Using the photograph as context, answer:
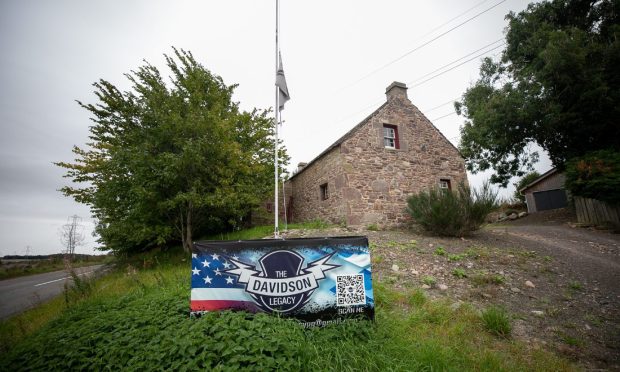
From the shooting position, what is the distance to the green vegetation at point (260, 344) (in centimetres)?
253

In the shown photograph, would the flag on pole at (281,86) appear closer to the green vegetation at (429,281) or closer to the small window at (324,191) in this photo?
the small window at (324,191)

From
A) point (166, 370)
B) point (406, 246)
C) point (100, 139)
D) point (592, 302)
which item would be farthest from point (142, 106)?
point (592, 302)

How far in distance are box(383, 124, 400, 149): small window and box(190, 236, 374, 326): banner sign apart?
32.6ft

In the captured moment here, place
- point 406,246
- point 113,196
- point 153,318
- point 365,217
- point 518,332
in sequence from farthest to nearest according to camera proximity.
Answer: point 365,217
point 113,196
point 406,246
point 518,332
point 153,318

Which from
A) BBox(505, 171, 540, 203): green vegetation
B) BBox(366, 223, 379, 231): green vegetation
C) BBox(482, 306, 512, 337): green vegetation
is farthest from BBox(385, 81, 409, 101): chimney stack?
BBox(505, 171, 540, 203): green vegetation

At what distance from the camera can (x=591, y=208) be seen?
11.0 metres

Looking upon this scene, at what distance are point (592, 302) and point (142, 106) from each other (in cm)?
1410

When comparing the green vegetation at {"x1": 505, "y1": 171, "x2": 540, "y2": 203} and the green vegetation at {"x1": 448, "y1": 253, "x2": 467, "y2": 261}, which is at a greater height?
the green vegetation at {"x1": 505, "y1": 171, "x2": 540, "y2": 203}

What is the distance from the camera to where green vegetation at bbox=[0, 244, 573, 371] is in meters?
2.53

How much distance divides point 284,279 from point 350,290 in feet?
3.32

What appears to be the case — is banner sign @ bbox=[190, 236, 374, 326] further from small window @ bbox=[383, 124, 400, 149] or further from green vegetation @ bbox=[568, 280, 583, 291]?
small window @ bbox=[383, 124, 400, 149]

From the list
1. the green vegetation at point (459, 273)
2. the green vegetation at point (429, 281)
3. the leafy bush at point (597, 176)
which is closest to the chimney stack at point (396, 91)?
the leafy bush at point (597, 176)

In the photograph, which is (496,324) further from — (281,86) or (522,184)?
(522,184)

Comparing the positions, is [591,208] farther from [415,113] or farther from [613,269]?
[415,113]
